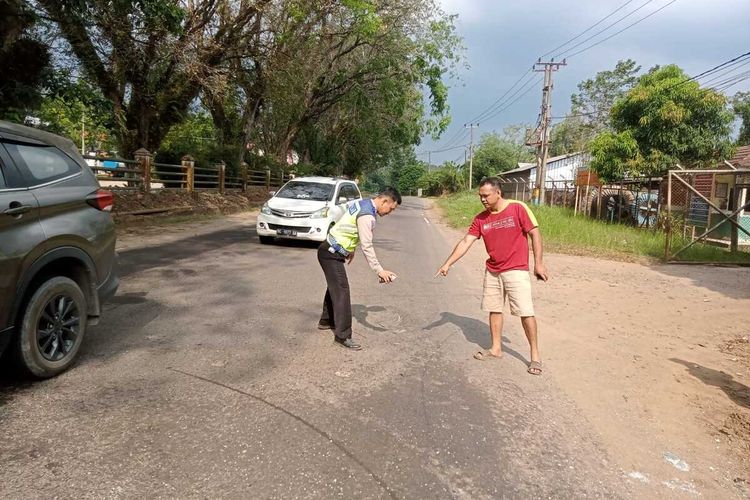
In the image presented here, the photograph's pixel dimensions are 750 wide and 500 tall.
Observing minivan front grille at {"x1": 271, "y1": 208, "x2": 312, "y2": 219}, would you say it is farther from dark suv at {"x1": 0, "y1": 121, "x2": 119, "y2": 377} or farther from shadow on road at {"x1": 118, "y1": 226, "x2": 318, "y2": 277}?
dark suv at {"x1": 0, "y1": 121, "x2": 119, "y2": 377}

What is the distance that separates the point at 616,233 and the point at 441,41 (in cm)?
1627

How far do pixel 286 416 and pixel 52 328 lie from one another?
1.81m

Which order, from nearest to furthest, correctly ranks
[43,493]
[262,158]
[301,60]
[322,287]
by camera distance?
[43,493], [322,287], [301,60], [262,158]

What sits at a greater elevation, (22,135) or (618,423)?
(22,135)

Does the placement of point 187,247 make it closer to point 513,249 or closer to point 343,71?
point 513,249

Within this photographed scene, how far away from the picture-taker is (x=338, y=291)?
16.7 ft

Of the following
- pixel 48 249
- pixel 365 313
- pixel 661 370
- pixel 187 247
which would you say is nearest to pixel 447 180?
pixel 187 247

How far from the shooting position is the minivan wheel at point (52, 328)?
11.7 feet

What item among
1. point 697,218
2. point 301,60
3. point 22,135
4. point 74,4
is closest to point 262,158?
point 301,60

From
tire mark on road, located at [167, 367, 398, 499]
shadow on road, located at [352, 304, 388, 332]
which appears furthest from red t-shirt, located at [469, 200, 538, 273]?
tire mark on road, located at [167, 367, 398, 499]

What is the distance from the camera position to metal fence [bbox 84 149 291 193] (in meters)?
15.1

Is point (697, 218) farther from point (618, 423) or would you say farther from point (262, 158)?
point (262, 158)

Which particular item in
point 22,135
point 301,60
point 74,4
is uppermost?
point 301,60

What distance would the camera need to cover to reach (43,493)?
2508 millimetres
